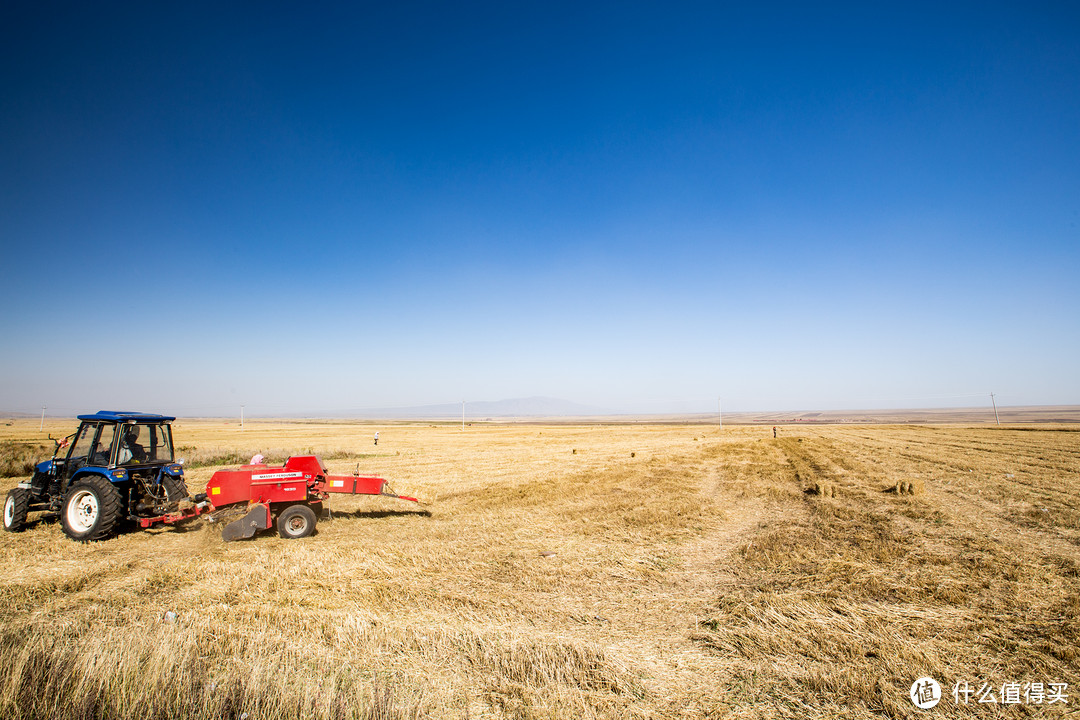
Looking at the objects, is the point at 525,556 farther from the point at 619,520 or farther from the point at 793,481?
the point at 793,481

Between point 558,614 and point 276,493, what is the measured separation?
7.17 m

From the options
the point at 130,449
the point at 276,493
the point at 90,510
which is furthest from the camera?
the point at 130,449

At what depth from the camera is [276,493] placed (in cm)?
1057

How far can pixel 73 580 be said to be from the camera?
25.1ft

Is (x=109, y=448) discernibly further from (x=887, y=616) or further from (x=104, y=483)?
(x=887, y=616)

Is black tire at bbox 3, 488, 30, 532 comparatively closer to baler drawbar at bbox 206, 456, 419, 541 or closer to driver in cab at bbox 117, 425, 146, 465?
driver in cab at bbox 117, 425, 146, 465

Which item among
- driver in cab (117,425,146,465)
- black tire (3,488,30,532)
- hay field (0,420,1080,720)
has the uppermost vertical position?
driver in cab (117,425,146,465)

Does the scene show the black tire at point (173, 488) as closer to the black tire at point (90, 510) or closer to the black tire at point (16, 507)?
the black tire at point (90, 510)

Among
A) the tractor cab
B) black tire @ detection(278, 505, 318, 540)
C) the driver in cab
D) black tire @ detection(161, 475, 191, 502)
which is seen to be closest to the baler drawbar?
black tire @ detection(278, 505, 318, 540)

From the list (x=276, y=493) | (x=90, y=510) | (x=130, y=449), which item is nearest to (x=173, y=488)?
(x=130, y=449)

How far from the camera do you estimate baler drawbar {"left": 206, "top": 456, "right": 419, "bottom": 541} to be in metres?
10.1

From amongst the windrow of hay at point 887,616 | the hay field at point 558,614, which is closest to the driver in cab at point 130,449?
the hay field at point 558,614

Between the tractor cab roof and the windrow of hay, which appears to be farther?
the tractor cab roof

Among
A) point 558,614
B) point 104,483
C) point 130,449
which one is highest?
point 130,449
